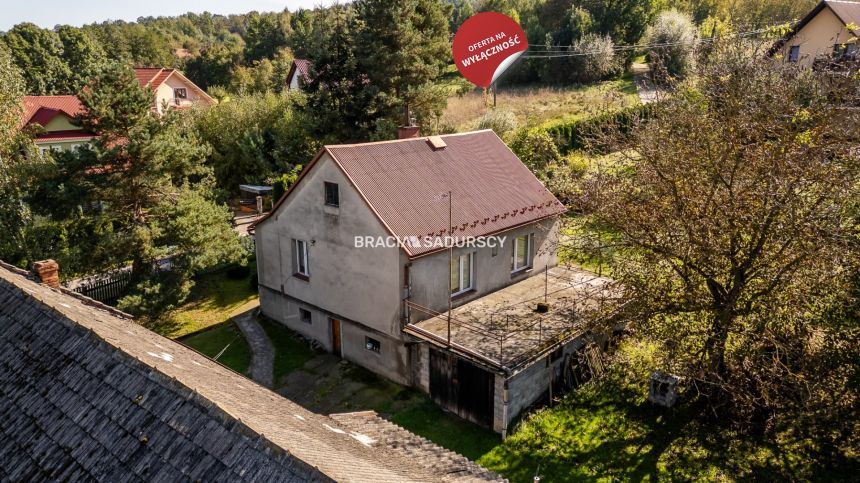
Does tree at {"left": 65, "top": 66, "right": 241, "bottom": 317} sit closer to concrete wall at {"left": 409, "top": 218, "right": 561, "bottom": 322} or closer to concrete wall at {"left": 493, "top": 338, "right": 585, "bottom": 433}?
concrete wall at {"left": 409, "top": 218, "right": 561, "bottom": 322}

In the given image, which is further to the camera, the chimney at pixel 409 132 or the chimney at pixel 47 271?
the chimney at pixel 409 132

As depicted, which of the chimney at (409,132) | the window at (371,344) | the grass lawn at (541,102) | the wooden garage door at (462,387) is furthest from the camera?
the grass lawn at (541,102)

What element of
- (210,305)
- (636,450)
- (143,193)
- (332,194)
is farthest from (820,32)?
(143,193)

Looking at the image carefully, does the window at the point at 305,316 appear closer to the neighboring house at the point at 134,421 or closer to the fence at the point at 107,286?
the fence at the point at 107,286

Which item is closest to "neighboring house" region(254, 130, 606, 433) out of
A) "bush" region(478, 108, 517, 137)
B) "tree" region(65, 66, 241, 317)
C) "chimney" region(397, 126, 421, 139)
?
"chimney" region(397, 126, 421, 139)

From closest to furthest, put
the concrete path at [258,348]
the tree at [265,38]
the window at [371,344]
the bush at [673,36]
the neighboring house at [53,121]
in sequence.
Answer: the window at [371,344] → the concrete path at [258,348] → the neighboring house at [53,121] → the bush at [673,36] → the tree at [265,38]

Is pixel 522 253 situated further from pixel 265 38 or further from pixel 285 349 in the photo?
pixel 265 38

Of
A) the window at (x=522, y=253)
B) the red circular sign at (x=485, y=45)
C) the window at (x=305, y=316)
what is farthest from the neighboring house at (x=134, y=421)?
the red circular sign at (x=485, y=45)
